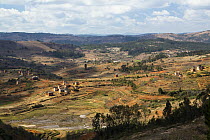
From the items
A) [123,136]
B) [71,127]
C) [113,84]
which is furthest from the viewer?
[113,84]

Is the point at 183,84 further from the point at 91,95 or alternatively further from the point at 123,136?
the point at 123,136

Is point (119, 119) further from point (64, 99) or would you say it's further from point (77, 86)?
point (77, 86)

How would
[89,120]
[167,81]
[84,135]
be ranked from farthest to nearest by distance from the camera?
[167,81] → [89,120] → [84,135]

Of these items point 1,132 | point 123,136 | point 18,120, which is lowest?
point 18,120

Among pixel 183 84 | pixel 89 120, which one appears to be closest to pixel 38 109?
pixel 89 120

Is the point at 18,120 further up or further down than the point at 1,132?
further down

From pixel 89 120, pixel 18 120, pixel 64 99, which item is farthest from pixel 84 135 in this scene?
pixel 64 99

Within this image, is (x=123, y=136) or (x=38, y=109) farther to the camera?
(x=38, y=109)

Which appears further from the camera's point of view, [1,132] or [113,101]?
[113,101]

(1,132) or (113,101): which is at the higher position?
(1,132)
